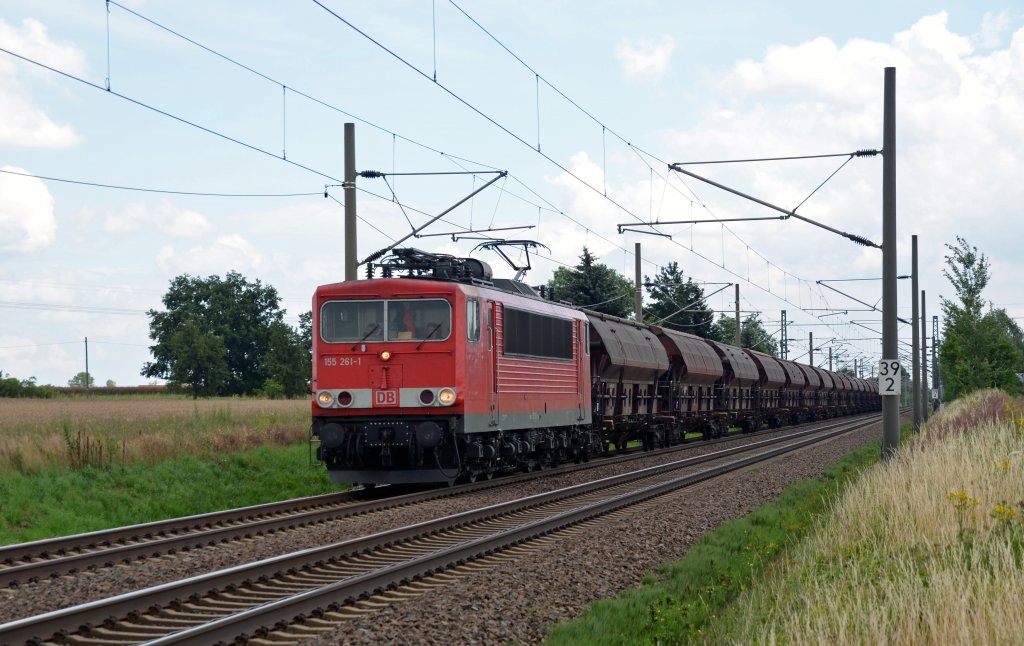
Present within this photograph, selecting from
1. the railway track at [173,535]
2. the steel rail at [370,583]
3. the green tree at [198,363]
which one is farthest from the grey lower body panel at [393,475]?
the green tree at [198,363]

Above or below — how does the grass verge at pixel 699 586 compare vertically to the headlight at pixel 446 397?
below

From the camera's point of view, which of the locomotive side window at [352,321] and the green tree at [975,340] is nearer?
the locomotive side window at [352,321]

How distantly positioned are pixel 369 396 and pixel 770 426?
39766mm

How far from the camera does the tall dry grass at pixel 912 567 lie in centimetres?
672

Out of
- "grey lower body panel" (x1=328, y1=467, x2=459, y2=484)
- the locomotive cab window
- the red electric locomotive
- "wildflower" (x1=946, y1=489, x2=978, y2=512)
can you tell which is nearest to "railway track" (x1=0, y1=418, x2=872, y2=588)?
"grey lower body panel" (x1=328, y1=467, x2=459, y2=484)

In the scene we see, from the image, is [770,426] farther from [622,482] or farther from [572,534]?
[572,534]

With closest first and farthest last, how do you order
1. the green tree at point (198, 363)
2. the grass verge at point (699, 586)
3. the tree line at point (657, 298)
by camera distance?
the grass verge at point (699, 586)
the tree line at point (657, 298)
the green tree at point (198, 363)

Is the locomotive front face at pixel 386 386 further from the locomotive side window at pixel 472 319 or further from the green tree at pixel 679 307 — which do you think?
the green tree at pixel 679 307

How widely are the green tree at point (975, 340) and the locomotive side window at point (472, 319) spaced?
32468 mm

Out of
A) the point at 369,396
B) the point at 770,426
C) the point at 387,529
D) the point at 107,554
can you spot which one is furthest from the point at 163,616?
the point at 770,426

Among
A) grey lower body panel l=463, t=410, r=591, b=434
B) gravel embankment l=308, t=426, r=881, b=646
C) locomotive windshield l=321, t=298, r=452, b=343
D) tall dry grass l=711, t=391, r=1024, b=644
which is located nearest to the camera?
tall dry grass l=711, t=391, r=1024, b=644

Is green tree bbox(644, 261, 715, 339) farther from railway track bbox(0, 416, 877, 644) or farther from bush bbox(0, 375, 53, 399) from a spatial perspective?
railway track bbox(0, 416, 877, 644)

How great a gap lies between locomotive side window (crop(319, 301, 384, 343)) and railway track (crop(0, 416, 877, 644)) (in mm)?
4258

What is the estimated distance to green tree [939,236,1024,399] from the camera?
151 feet
